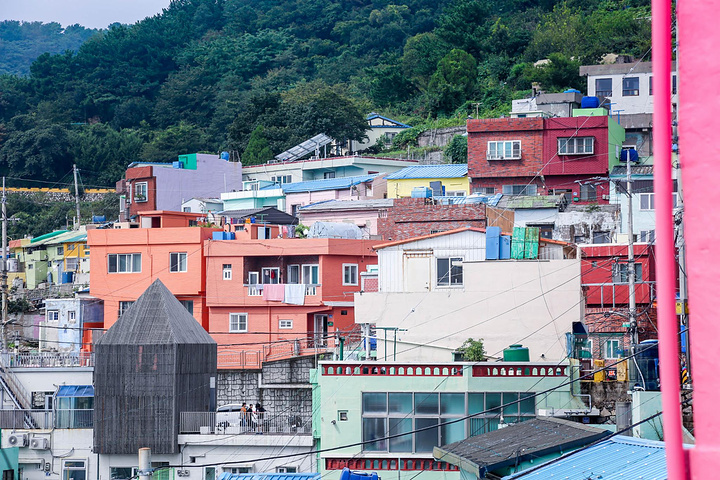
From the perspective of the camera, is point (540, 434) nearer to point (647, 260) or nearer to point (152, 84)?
point (647, 260)

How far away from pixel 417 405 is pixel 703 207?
19.5 meters

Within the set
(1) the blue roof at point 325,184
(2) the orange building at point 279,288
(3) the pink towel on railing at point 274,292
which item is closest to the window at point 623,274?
(2) the orange building at point 279,288

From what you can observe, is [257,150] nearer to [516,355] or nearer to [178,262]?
[178,262]

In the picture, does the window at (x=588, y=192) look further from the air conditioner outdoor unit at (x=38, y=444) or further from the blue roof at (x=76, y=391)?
the air conditioner outdoor unit at (x=38, y=444)

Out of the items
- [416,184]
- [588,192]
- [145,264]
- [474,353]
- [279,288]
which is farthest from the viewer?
[416,184]

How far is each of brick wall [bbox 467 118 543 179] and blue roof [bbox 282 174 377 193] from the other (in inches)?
307

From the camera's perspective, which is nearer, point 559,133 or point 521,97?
point 559,133

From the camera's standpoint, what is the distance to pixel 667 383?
233cm

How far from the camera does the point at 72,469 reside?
29.9m

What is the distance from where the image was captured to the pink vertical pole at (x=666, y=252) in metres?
2.27

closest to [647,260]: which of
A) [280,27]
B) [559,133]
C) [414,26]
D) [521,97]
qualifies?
[559,133]

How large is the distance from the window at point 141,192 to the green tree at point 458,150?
63.1 feet

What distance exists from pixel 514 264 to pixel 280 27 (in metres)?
87.6

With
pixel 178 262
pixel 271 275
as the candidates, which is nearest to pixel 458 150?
pixel 271 275
